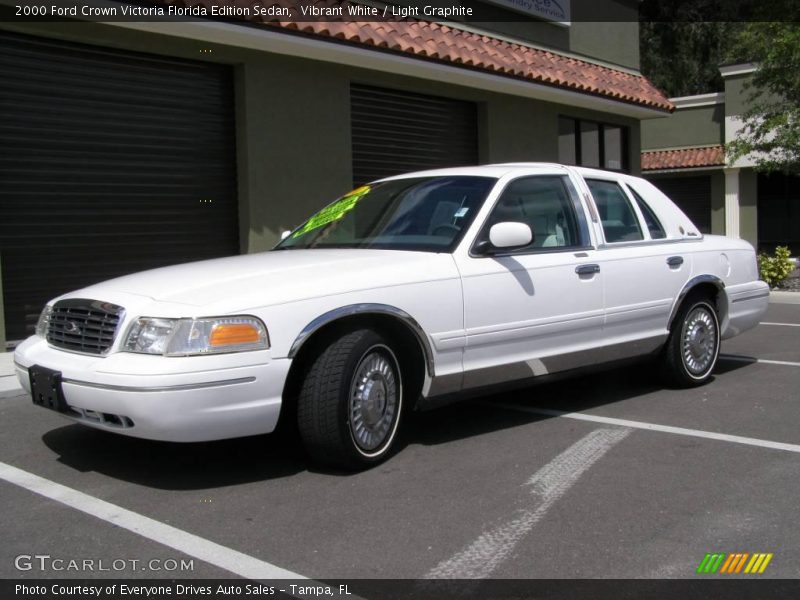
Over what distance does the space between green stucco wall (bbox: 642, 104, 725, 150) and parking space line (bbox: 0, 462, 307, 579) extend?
81.7 feet

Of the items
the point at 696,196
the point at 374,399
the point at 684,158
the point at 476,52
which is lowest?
the point at 374,399

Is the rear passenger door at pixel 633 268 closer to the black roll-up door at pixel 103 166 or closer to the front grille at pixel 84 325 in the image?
the front grille at pixel 84 325

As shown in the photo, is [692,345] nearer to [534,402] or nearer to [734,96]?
[534,402]

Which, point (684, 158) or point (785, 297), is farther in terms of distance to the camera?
point (684, 158)

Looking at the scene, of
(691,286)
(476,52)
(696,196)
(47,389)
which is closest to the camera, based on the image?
(47,389)

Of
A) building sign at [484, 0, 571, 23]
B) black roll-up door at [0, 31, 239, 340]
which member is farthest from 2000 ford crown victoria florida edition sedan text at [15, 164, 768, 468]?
building sign at [484, 0, 571, 23]

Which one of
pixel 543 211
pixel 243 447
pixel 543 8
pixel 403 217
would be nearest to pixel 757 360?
pixel 543 211

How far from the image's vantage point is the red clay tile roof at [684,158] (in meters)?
26.0

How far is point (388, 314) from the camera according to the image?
4.67 metres

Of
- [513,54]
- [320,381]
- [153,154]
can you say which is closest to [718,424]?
[320,381]

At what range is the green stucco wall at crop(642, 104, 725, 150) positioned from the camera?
26.7m

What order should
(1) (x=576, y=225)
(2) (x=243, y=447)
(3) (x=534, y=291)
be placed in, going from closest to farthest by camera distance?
(2) (x=243, y=447)
(3) (x=534, y=291)
(1) (x=576, y=225)

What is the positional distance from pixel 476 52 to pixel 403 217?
24.7ft

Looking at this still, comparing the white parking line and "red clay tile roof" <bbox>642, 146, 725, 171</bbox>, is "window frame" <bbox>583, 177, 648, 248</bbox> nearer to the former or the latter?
the white parking line
